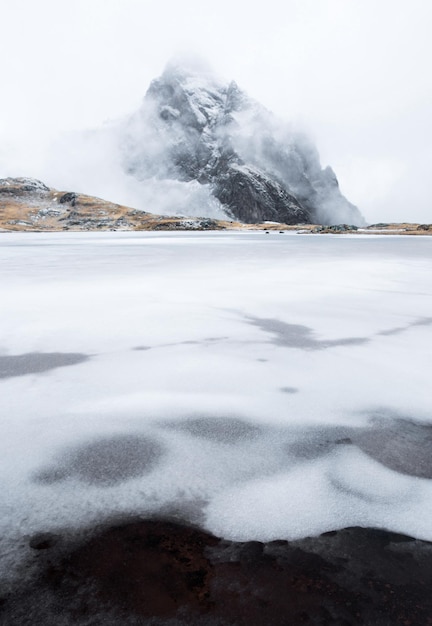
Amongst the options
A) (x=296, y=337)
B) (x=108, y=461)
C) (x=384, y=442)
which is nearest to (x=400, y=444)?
(x=384, y=442)

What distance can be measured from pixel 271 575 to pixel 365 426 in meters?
2.32

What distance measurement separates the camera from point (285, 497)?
136 inches

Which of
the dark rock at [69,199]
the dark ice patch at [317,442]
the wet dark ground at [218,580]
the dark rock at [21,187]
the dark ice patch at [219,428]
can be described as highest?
the dark rock at [21,187]

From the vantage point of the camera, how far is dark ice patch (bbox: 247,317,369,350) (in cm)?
767

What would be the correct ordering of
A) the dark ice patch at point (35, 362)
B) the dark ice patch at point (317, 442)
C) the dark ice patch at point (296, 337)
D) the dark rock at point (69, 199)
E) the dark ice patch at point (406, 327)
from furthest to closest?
the dark rock at point (69, 199) → the dark ice patch at point (406, 327) → the dark ice patch at point (296, 337) → the dark ice patch at point (35, 362) → the dark ice patch at point (317, 442)

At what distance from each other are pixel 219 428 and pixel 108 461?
1165 mm

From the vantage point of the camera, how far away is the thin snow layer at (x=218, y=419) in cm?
335

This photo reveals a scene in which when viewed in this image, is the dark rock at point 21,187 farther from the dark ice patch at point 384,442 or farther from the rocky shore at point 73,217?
the dark ice patch at point 384,442

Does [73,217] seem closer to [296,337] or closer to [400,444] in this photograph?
[296,337]

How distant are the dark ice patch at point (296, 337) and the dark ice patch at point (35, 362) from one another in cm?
329

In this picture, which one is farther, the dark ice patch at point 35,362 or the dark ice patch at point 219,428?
the dark ice patch at point 35,362

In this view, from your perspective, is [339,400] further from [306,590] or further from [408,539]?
[306,590]

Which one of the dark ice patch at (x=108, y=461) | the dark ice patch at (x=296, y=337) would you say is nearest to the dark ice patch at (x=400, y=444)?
the dark ice patch at (x=108, y=461)

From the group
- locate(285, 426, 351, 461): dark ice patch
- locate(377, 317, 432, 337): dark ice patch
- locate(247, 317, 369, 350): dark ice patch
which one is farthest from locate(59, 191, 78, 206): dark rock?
locate(285, 426, 351, 461): dark ice patch
